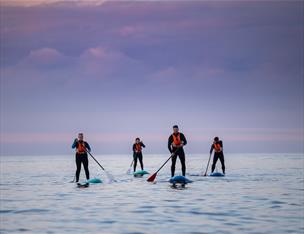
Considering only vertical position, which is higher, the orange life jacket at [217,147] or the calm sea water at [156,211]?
the orange life jacket at [217,147]

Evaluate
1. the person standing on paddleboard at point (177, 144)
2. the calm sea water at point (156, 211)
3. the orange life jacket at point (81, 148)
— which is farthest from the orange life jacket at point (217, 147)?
the calm sea water at point (156, 211)

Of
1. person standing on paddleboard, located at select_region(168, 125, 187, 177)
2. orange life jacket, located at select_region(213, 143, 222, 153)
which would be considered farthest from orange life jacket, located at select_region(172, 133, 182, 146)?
orange life jacket, located at select_region(213, 143, 222, 153)

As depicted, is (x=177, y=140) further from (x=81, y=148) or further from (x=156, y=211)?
(x=156, y=211)

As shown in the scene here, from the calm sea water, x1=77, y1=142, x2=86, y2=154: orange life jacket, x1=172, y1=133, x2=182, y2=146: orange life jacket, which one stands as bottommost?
the calm sea water

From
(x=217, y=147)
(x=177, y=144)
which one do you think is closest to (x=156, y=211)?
(x=177, y=144)

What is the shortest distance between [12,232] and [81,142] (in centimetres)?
1318

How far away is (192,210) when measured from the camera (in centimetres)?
1413

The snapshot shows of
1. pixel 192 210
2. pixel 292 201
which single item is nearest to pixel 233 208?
pixel 192 210

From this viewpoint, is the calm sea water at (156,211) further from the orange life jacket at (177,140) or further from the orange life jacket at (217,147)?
the orange life jacket at (217,147)

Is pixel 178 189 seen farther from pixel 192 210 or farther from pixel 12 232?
pixel 12 232

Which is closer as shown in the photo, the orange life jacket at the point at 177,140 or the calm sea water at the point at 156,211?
the calm sea water at the point at 156,211

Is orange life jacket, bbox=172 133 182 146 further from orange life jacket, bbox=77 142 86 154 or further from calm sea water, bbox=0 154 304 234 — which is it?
orange life jacket, bbox=77 142 86 154

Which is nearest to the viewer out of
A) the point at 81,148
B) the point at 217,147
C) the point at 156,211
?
the point at 156,211

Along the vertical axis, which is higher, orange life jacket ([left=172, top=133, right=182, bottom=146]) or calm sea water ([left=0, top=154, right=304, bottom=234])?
orange life jacket ([left=172, top=133, right=182, bottom=146])
